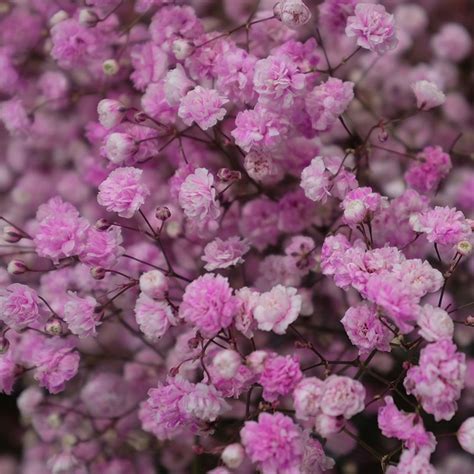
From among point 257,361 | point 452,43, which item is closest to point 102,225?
point 257,361

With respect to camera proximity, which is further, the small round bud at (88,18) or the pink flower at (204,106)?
the small round bud at (88,18)

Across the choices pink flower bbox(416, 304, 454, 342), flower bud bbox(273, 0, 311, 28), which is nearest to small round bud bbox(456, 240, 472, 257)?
pink flower bbox(416, 304, 454, 342)

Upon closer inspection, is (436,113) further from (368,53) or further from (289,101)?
(289,101)

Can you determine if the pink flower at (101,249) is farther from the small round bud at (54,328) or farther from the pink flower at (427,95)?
the pink flower at (427,95)

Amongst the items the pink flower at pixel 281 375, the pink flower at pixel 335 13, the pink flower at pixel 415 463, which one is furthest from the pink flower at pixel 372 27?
the pink flower at pixel 415 463

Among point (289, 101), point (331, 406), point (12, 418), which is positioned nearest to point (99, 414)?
point (12, 418)

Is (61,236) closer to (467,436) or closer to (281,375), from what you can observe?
(281,375)
